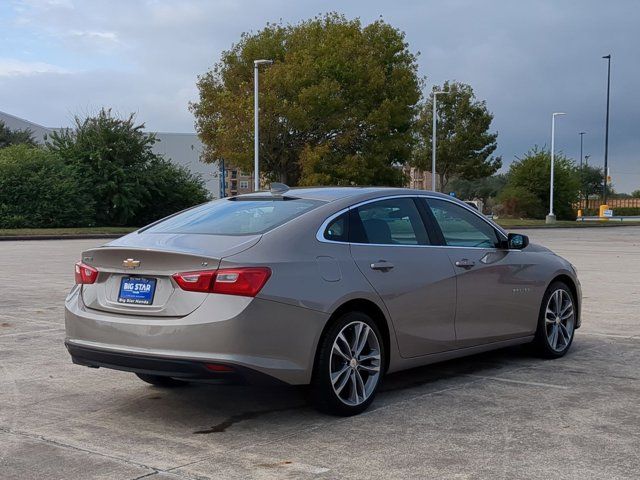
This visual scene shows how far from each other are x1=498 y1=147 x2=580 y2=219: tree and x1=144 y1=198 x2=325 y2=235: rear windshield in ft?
189

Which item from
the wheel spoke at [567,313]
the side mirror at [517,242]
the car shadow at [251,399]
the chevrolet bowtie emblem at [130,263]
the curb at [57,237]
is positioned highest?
the side mirror at [517,242]

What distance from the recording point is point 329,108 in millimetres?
42000

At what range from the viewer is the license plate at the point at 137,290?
5258 millimetres

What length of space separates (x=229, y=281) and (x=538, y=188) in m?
59.9

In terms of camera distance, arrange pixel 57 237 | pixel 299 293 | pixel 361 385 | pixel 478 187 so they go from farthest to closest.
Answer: pixel 478 187 < pixel 57 237 < pixel 361 385 < pixel 299 293

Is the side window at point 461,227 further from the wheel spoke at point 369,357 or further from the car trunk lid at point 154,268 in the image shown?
the car trunk lid at point 154,268

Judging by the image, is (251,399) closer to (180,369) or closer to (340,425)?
(340,425)

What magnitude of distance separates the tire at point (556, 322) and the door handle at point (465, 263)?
1164 millimetres

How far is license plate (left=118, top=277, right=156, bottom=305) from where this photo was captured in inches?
207

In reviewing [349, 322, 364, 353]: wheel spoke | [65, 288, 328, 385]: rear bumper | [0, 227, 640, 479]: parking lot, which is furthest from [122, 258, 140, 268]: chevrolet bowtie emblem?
[349, 322, 364, 353]: wheel spoke

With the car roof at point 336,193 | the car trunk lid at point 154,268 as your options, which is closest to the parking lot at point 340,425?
the car trunk lid at point 154,268

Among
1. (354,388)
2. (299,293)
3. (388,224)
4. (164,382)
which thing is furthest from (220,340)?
(388,224)

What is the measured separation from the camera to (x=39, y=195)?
39.4 m

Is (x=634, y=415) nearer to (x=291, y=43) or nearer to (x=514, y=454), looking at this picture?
(x=514, y=454)
